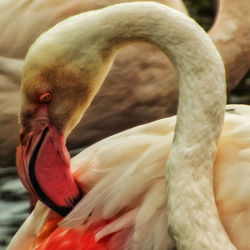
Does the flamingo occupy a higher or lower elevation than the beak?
lower

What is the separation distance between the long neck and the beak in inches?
12.0

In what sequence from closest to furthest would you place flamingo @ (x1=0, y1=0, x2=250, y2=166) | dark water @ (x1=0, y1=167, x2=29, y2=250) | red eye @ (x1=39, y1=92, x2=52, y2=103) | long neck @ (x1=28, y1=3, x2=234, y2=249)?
long neck @ (x1=28, y1=3, x2=234, y2=249) → red eye @ (x1=39, y1=92, x2=52, y2=103) → dark water @ (x1=0, y1=167, x2=29, y2=250) → flamingo @ (x1=0, y1=0, x2=250, y2=166)

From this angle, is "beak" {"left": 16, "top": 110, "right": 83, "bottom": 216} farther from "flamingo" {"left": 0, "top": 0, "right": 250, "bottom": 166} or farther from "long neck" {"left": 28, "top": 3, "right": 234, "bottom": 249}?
"flamingo" {"left": 0, "top": 0, "right": 250, "bottom": 166}

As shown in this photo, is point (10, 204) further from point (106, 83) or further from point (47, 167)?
point (47, 167)

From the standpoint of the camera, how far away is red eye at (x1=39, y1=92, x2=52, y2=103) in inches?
117

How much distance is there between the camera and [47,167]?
10.1 ft

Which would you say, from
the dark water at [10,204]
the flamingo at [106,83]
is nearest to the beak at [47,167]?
the dark water at [10,204]

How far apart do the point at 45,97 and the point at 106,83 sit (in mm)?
1431

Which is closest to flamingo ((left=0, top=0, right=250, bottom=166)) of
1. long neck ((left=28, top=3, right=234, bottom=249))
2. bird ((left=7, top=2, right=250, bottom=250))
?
bird ((left=7, top=2, right=250, bottom=250))

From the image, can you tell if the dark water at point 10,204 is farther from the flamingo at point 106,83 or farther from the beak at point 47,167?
the beak at point 47,167

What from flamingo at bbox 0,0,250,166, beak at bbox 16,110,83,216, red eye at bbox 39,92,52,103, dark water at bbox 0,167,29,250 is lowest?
dark water at bbox 0,167,29,250

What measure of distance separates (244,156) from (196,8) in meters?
3.94

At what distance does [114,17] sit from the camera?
2889 millimetres

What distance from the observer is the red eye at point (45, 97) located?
297 centimetres
